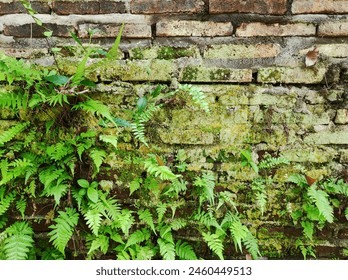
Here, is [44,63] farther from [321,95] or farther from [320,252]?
[320,252]

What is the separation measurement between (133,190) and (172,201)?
31cm

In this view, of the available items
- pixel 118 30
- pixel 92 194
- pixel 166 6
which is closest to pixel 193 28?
pixel 166 6

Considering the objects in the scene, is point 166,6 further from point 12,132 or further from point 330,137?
point 330,137

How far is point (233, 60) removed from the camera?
2.32 meters

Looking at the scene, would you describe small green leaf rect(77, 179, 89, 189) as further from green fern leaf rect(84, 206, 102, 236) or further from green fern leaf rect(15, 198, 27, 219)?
green fern leaf rect(15, 198, 27, 219)

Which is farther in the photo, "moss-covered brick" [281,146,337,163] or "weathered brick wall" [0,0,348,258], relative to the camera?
"moss-covered brick" [281,146,337,163]

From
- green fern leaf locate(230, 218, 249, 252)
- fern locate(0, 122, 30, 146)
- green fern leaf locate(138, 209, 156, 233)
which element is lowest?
green fern leaf locate(230, 218, 249, 252)

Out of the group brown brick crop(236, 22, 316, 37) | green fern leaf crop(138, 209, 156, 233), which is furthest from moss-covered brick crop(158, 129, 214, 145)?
brown brick crop(236, 22, 316, 37)

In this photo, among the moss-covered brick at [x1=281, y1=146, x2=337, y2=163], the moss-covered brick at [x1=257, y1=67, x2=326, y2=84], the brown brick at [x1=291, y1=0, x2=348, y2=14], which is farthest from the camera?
the moss-covered brick at [x1=281, y1=146, x2=337, y2=163]

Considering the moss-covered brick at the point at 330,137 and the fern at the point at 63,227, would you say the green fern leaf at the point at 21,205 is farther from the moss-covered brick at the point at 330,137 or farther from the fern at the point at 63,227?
the moss-covered brick at the point at 330,137

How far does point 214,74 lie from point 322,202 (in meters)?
1.17

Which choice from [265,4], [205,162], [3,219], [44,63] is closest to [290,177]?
[205,162]

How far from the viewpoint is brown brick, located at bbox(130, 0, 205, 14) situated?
2250mm

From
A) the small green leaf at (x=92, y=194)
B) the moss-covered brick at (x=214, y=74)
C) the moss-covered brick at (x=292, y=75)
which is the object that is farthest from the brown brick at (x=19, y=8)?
the moss-covered brick at (x=292, y=75)
